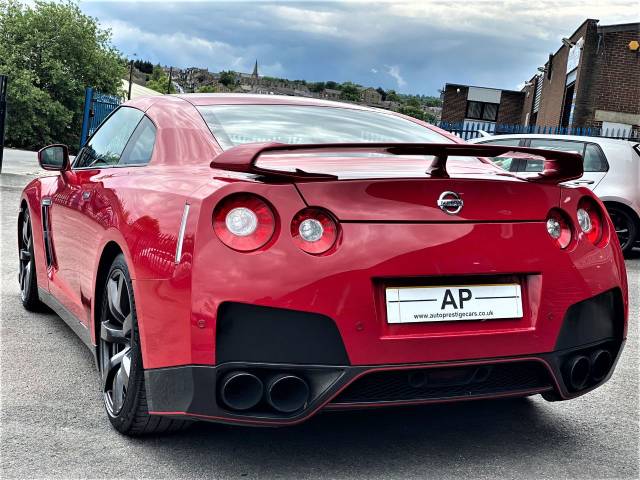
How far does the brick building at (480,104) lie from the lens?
57625mm

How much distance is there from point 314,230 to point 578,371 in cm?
120

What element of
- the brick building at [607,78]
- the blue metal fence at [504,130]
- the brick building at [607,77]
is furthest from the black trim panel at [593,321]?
the brick building at [607,78]

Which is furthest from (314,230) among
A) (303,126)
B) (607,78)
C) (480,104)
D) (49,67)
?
(480,104)

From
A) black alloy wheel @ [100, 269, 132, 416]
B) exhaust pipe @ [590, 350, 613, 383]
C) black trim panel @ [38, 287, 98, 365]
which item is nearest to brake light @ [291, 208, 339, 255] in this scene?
black alloy wheel @ [100, 269, 132, 416]

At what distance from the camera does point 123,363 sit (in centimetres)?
323

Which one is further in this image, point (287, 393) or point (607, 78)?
point (607, 78)

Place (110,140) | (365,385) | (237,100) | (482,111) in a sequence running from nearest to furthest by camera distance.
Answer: (365,385) → (237,100) → (110,140) → (482,111)

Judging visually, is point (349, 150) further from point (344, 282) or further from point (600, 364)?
point (600, 364)

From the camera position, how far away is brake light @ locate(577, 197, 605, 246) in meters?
3.25

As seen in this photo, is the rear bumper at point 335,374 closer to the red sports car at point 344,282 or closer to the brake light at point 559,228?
the red sports car at point 344,282

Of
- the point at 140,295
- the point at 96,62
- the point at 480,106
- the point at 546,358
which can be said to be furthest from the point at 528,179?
the point at 480,106

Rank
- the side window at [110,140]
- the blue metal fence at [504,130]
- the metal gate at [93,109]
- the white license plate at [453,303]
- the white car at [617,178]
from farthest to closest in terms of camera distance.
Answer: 1. the metal gate at [93,109]
2. the blue metal fence at [504,130]
3. the white car at [617,178]
4. the side window at [110,140]
5. the white license plate at [453,303]

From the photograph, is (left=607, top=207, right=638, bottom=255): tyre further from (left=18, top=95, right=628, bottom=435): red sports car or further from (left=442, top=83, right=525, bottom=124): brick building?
(left=442, top=83, right=525, bottom=124): brick building

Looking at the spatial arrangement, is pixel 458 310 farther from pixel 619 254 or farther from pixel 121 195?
pixel 121 195
